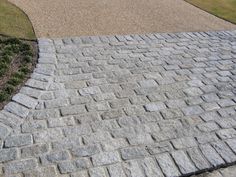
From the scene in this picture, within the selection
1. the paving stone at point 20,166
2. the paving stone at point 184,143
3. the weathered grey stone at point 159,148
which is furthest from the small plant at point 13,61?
the paving stone at point 184,143

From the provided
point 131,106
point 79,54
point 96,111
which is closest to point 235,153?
point 131,106

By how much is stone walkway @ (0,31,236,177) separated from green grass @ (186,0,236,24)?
344 cm

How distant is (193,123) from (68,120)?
6.08 ft

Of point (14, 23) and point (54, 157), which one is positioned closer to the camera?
point (54, 157)

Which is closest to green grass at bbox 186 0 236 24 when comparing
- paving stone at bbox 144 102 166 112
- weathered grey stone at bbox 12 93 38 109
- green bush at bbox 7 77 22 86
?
paving stone at bbox 144 102 166 112

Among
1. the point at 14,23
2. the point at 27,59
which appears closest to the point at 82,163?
the point at 27,59

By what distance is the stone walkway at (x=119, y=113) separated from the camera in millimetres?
3969

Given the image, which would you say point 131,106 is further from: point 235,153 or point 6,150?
point 6,150

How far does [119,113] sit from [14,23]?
13.3 feet

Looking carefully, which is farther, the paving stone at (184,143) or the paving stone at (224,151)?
the paving stone at (184,143)

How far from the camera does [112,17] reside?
873 centimetres

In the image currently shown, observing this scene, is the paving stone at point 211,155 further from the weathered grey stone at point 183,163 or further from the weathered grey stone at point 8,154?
the weathered grey stone at point 8,154

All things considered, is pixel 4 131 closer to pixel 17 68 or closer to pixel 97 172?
pixel 97 172

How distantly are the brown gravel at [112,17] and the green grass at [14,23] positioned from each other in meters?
0.18
